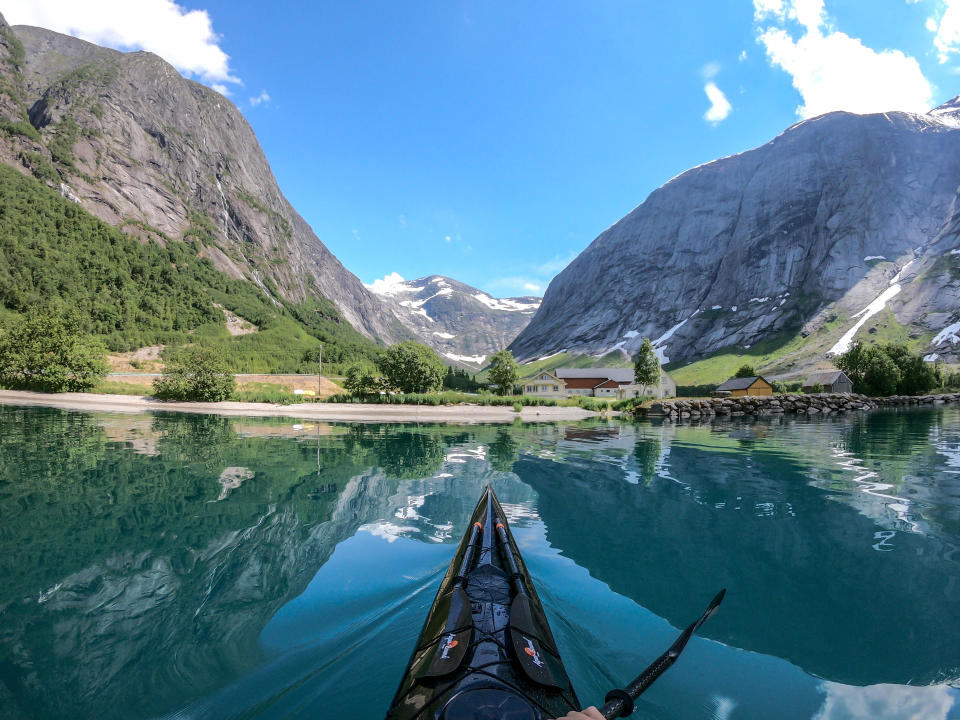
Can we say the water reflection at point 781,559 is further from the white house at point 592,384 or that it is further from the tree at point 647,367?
the white house at point 592,384

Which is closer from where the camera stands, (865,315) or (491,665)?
(491,665)

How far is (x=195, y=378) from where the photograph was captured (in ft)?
162

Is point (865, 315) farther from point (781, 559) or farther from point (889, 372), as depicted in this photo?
point (781, 559)

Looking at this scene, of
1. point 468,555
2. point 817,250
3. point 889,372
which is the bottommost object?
point 468,555

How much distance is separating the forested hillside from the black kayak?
302 ft

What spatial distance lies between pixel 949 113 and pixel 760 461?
273 m

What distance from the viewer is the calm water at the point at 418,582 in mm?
4684

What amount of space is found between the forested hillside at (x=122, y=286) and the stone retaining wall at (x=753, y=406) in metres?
79.3

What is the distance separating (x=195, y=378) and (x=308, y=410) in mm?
14579

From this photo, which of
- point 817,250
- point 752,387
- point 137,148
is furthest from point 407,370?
point 817,250

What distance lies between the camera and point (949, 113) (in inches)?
7146

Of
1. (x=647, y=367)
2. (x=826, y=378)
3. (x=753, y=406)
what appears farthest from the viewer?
(x=826, y=378)

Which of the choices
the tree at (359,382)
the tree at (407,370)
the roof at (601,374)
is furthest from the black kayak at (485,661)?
the roof at (601,374)

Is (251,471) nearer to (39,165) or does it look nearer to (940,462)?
(940,462)
